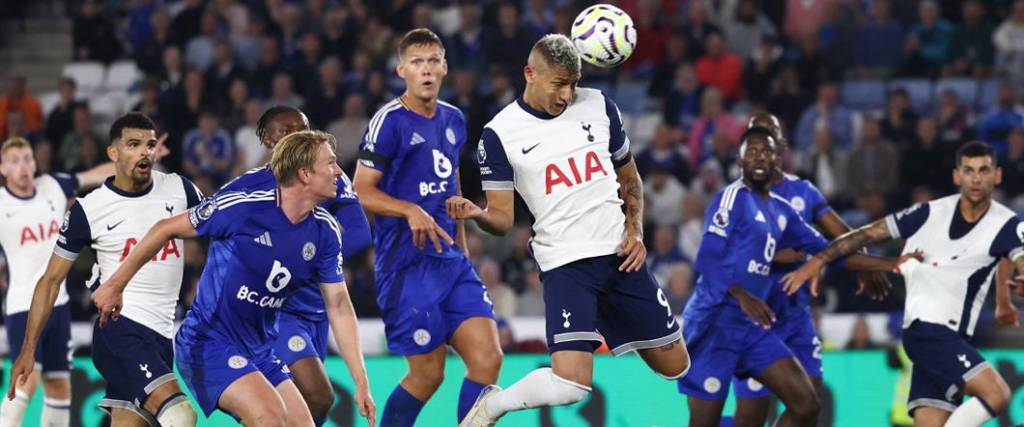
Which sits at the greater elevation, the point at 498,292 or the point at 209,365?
the point at 209,365

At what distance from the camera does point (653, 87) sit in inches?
641

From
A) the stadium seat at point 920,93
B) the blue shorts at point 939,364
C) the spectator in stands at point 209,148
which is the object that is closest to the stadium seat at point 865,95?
the stadium seat at point 920,93

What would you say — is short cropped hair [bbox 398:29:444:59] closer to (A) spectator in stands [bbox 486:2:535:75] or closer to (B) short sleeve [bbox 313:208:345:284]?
(B) short sleeve [bbox 313:208:345:284]

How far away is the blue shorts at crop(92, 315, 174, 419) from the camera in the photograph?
785cm

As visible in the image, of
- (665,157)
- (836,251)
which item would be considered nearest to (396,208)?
(836,251)

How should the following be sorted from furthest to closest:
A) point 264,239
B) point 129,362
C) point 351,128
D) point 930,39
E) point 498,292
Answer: point 930,39 < point 351,128 < point 498,292 < point 129,362 < point 264,239

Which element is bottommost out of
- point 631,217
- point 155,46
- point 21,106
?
point 631,217

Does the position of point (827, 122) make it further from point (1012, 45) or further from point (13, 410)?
point (13, 410)

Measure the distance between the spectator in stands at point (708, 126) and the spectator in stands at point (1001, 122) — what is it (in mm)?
2433

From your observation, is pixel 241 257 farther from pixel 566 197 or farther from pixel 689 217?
pixel 689 217

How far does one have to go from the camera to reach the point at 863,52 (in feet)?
54.7

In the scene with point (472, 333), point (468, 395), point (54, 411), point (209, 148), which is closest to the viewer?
point (468, 395)

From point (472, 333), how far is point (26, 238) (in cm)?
377

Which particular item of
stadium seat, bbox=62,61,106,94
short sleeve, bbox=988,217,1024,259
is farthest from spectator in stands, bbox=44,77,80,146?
short sleeve, bbox=988,217,1024,259
